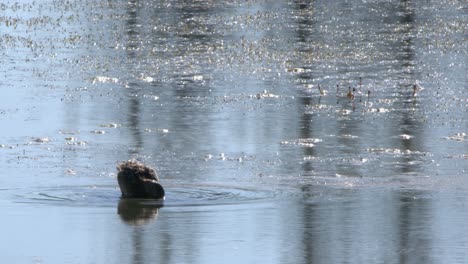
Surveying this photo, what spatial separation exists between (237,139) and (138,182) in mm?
3874

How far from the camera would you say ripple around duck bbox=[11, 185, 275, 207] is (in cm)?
1347

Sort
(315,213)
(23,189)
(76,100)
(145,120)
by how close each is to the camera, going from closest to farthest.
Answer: (315,213) → (23,189) → (145,120) → (76,100)

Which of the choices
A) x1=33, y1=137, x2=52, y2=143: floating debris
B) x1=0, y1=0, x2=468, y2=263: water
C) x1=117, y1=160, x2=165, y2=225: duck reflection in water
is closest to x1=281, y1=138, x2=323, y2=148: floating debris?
x1=0, y1=0, x2=468, y2=263: water

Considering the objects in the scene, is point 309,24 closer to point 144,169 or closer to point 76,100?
point 76,100

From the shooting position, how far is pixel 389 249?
11430 mm

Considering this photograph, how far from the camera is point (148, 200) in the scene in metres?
13.6

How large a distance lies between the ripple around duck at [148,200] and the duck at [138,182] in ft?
0.29

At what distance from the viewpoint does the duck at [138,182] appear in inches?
536

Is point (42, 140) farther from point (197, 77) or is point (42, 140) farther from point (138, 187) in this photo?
point (197, 77)

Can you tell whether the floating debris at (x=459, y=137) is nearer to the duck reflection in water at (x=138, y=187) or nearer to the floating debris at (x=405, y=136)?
the floating debris at (x=405, y=136)

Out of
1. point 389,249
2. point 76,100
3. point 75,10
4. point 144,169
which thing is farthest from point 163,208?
point 75,10

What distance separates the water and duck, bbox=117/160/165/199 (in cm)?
18

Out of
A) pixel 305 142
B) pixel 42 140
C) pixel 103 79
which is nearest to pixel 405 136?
pixel 305 142

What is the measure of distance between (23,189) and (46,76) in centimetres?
940
